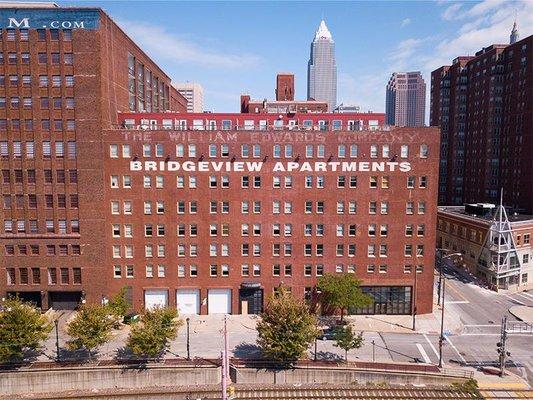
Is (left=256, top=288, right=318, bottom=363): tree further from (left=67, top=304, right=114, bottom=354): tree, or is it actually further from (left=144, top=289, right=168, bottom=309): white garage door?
(left=144, top=289, right=168, bottom=309): white garage door

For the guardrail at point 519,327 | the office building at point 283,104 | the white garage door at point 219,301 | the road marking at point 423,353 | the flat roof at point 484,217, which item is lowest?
the road marking at point 423,353

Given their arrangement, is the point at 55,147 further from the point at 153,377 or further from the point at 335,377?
the point at 335,377

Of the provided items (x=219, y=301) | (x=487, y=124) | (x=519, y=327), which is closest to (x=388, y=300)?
(x=519, y=327)

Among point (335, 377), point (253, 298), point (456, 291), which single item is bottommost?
point (335, 377)

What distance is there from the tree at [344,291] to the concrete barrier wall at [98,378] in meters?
17.9

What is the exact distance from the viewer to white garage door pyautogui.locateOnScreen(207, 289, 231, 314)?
54094 millimetres

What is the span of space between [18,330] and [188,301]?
824 inches

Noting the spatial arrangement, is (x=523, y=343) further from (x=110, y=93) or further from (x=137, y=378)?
(x=110, y=93)

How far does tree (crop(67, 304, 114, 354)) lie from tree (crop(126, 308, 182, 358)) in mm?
3216

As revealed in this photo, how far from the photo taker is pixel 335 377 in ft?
126

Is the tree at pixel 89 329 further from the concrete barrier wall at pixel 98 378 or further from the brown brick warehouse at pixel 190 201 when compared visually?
the brown brick warehouse at pixel 190 201

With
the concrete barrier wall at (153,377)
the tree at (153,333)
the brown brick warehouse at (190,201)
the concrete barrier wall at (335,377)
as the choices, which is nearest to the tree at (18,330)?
the concrete barrier wall at (153,377)

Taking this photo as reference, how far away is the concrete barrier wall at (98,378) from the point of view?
38.1 meters

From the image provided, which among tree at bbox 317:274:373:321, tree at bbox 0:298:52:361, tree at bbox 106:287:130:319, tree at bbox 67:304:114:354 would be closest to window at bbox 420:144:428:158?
tree at bbox 317:274:373:321
